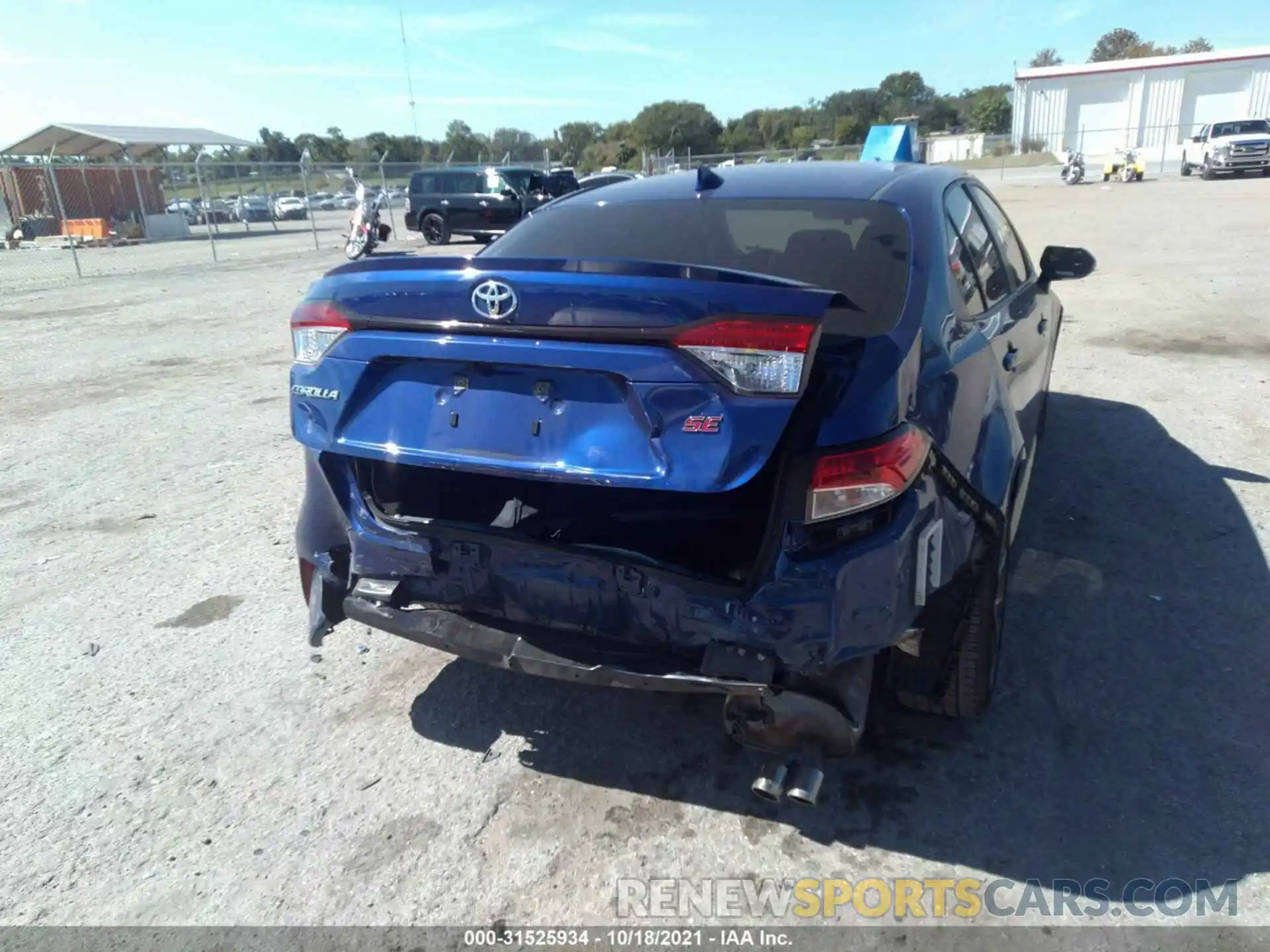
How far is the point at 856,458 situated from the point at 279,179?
→ 30.3 metres

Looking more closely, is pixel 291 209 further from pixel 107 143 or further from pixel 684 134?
pixel 684 134

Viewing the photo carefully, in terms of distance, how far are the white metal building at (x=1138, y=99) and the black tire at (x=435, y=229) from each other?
41567 millimetres

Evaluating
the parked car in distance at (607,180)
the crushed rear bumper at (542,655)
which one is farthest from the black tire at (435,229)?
the crushed rear bumper at (542,655)

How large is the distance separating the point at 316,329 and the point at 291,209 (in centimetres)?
4206

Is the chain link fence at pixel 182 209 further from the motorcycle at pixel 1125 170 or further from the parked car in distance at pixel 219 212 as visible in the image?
the motorcycle at pixel 1125 170

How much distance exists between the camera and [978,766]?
8.90 ft

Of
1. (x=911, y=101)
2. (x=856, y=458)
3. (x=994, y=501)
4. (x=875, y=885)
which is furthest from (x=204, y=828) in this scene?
(x=911, y=101)

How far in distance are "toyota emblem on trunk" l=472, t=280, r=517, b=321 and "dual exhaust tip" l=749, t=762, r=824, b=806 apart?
136 centimetres

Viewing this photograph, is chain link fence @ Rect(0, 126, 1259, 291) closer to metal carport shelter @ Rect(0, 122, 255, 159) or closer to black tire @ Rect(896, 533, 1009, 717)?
metal carport shelter @ Rect(0, 122, 255, 159)


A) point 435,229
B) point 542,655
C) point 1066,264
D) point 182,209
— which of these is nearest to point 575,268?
point 542,655

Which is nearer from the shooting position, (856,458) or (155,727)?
(856,458)

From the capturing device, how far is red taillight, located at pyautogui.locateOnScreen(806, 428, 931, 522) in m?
2.12

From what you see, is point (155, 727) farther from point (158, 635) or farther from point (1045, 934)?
point (1045, 934)

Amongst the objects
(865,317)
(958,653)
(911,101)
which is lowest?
(958,653)
